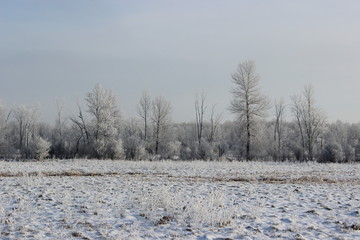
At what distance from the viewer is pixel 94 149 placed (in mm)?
41750

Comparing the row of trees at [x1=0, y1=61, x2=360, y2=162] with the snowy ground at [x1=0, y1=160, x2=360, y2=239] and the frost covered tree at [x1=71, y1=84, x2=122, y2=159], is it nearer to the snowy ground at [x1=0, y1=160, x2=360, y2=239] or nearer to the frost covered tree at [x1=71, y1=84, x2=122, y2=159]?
the frost covered tree at [x1=71, y1=84, x2=122, y2=159]

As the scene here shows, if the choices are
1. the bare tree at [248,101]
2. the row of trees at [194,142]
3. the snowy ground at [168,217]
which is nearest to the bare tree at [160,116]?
the row of trees at [194,142]

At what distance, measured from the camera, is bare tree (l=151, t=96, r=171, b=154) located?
176ft

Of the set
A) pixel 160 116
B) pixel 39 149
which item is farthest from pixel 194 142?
pixel 39 149

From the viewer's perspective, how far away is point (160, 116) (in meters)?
54.8

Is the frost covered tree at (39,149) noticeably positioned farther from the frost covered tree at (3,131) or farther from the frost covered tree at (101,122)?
the frost covered tree at (3,131)

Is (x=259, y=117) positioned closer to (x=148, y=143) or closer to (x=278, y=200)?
(x=148, y=143)

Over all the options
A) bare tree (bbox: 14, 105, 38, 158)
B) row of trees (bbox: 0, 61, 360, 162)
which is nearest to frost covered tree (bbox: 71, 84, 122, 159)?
row of trees (bbox: 0, 61, 360, 162)

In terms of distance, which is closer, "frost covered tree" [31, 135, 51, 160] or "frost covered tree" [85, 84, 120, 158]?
"frost covered tree" [31, 135, 51, 160]

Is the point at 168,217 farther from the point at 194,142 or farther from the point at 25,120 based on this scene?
the point at 25,120

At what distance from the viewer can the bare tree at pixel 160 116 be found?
176 ft

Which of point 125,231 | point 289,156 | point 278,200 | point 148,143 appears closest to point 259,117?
point 289,156

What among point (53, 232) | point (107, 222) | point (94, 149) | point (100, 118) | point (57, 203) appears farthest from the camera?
point (100, 118)

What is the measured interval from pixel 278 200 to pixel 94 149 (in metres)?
33.9
